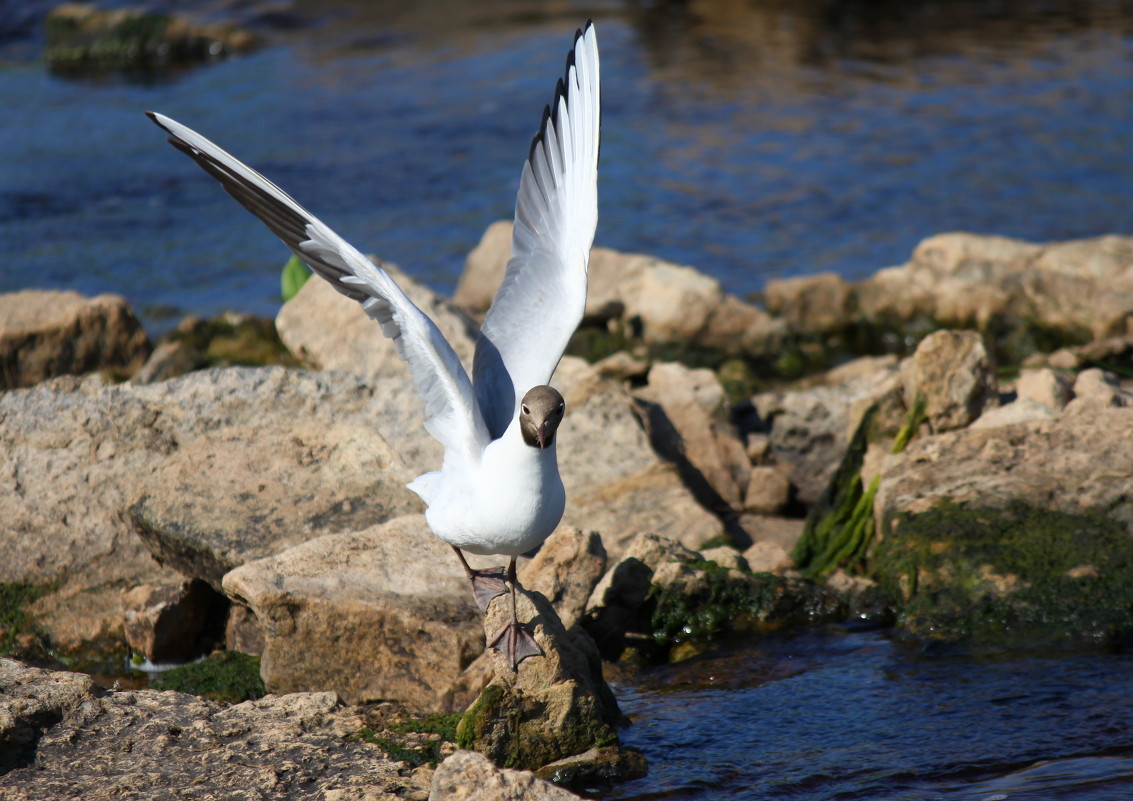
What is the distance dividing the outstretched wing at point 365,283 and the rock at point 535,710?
2.38 ft

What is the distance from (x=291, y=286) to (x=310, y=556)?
4802 millimetres

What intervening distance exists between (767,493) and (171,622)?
3.24 m

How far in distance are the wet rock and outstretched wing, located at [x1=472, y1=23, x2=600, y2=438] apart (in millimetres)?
17754

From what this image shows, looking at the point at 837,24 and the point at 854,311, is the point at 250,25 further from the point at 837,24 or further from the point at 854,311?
the point at 854,311

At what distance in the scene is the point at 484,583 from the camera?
15.7 ft

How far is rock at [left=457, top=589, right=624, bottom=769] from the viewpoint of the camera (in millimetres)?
4215

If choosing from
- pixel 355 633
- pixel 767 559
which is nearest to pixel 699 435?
pixel 767 559

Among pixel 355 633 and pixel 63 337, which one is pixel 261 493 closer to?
pixel 355 633

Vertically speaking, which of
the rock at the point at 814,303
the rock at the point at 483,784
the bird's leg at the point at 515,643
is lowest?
the rock at the point at 483,784

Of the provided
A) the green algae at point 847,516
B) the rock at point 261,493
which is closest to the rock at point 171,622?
the rock at point 261,493

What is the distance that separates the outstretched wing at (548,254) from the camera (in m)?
4.70

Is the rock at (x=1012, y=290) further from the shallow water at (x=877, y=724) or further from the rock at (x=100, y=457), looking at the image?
the rock at (x=100, y=457)

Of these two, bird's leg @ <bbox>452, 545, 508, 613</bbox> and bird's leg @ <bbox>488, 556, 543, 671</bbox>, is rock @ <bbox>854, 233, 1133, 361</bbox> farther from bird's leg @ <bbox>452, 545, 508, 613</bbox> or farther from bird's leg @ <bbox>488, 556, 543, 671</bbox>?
bird's leg @ <bbox>488, 556, 543, 671</bbox>

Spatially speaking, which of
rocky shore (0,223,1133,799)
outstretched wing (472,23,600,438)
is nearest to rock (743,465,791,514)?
rocky shore (0,223,1133,799)
